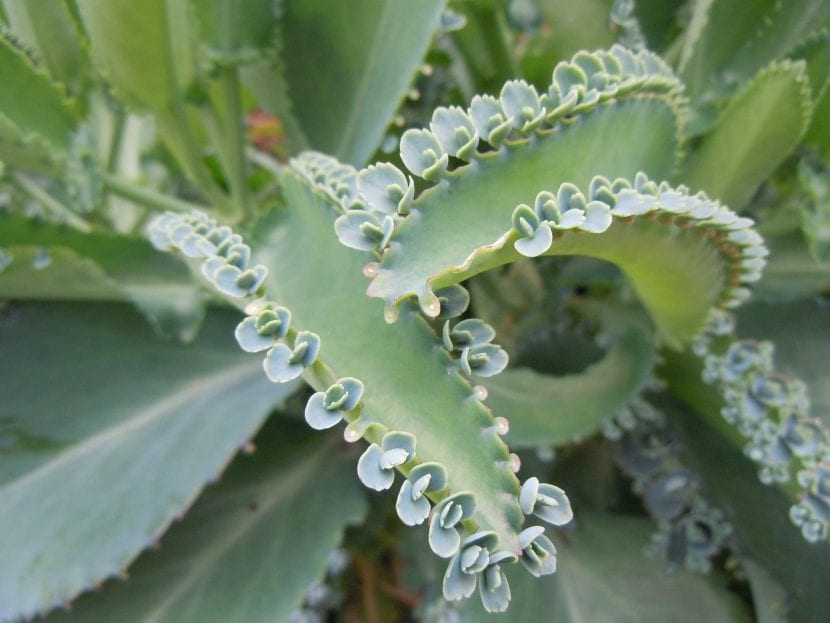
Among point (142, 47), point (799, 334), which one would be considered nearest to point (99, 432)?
point (142, 47)

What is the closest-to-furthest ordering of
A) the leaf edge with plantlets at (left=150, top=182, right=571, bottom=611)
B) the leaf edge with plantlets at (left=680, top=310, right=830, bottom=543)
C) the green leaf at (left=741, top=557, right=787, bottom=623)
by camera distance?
the leaf edge with plantlets at (left=150, top=182, right=571, bottom=611) → the leaf edge with plantlets at (left=680, top=310, right=830, bottom=543) → the green leaf at (left=741, top=557, right=787, bottom=623)

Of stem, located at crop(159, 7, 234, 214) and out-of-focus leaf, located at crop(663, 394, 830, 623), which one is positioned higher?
stem, located at crop(159, 7, 234, 214)

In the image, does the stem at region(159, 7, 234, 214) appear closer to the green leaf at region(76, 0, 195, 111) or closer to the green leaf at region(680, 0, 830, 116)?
the green leaf at region(76, 0, 195, 111)

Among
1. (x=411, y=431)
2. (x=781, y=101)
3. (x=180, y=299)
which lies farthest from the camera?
(x=180, y=299)

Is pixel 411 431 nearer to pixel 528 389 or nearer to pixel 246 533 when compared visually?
pixel 528 389

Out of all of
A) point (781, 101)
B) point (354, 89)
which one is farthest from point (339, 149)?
point (781, 101)

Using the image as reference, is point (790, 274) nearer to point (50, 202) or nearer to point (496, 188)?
point (496, 188)

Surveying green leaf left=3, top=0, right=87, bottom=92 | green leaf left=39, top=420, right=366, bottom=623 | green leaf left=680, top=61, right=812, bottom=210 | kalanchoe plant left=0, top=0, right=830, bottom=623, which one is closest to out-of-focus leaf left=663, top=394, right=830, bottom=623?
kalanchoe plant left=0, top=0, right=830, bottom=623
